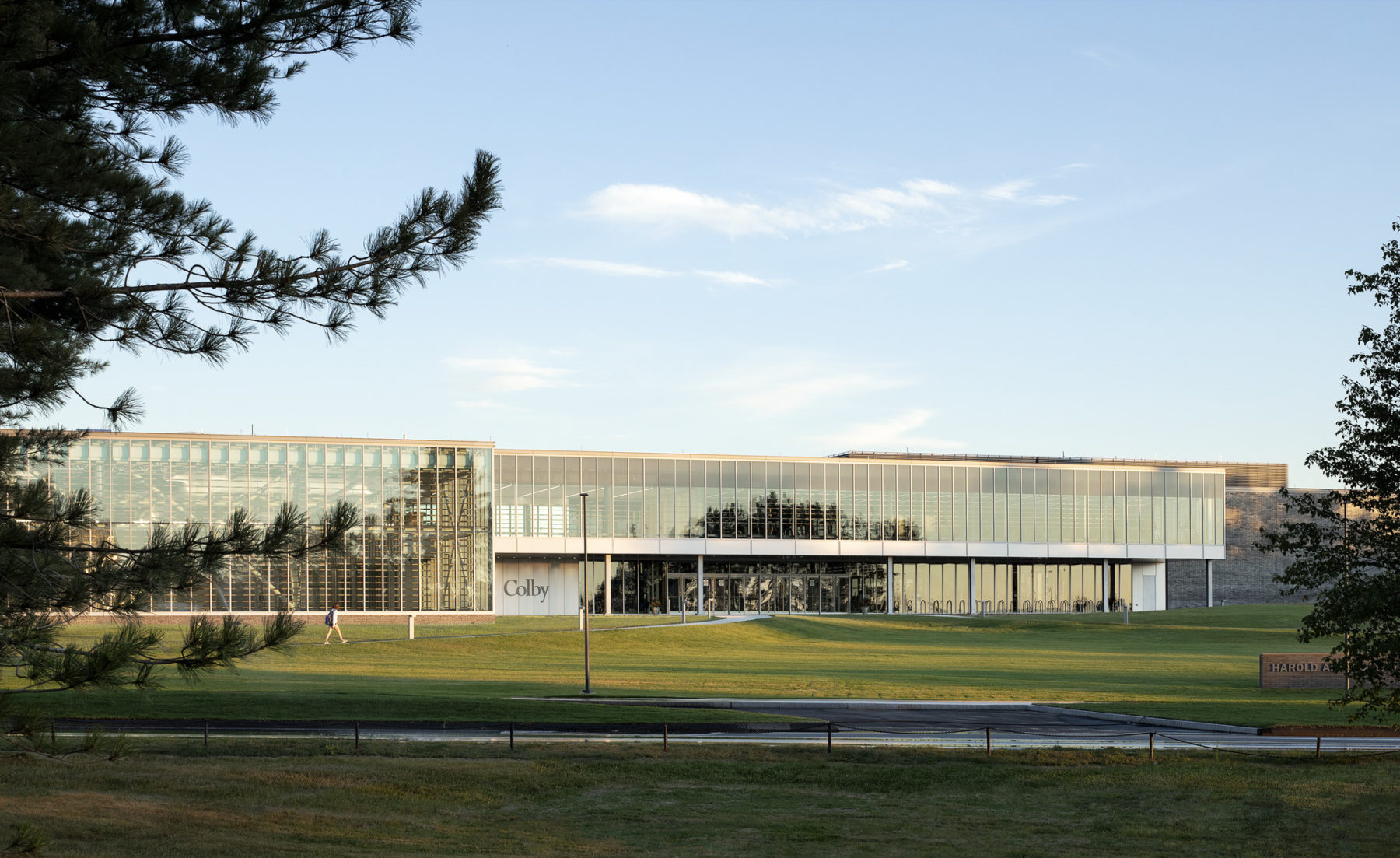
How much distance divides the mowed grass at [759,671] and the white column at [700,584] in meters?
9.01

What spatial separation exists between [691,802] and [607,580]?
194ft

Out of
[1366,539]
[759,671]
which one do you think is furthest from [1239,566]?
[1366,539]

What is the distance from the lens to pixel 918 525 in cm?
8044

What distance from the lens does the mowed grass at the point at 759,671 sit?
2627cm

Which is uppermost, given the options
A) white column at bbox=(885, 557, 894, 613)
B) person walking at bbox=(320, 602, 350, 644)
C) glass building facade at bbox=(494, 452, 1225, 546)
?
glass building facade at bbox=(494, 452, 1225, 546)

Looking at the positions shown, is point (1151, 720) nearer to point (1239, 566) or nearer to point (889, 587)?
point (889, 587)

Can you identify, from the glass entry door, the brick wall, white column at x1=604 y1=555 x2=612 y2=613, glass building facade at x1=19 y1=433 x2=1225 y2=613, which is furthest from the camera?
the brick wall

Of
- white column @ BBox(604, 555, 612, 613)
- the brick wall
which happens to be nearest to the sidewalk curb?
white column @ BBox(604, 555, 612, 613)

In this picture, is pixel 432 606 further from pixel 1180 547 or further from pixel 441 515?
pixel 1180 547

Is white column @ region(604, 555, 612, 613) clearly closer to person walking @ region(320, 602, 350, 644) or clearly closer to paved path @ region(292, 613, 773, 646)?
paved path @ region(292, 613, 773, 646)

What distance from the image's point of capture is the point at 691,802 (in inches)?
680

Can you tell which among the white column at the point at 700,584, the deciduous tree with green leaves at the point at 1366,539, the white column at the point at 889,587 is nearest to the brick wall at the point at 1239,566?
the white column at the point at 889,587

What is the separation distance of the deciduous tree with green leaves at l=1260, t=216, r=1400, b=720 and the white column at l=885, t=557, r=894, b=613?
2371 inches

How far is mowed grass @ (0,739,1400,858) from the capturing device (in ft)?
48.4
